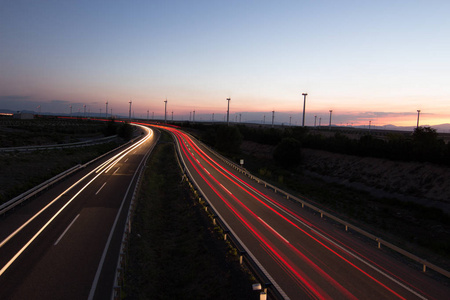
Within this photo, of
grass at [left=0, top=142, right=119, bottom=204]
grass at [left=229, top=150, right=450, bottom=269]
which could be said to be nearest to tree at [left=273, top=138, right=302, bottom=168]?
grass at [left=229, top=150, right=450, bottom=269]

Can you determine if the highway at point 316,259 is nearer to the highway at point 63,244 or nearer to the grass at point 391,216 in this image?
the grass at point 391,216

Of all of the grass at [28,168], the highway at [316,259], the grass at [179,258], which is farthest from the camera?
the grass at [28,168]

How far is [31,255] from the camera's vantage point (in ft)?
36.3

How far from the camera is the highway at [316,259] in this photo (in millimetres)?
9891

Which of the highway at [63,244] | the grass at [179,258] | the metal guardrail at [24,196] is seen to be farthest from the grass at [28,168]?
the grass at [179,258]

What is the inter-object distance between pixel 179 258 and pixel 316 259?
7317 mm

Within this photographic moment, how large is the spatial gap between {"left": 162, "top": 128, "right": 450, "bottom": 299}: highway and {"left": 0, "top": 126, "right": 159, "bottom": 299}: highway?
21.4 ft

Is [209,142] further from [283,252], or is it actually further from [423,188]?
[283,252]

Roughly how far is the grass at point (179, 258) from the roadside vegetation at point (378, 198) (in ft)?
34.8

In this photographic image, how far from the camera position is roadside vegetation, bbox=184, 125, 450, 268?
69.2ft

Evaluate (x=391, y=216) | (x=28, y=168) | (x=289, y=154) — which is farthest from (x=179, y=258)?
(x=289, y=154)

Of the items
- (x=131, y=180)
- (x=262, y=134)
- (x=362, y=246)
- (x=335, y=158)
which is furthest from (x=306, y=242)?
(x=262, y=134)

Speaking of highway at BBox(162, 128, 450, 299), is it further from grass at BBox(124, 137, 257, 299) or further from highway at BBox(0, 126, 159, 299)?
highway at BBox(0, 126, 159, 299)

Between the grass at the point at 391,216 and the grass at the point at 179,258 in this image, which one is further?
the grass at the point at 391,216
